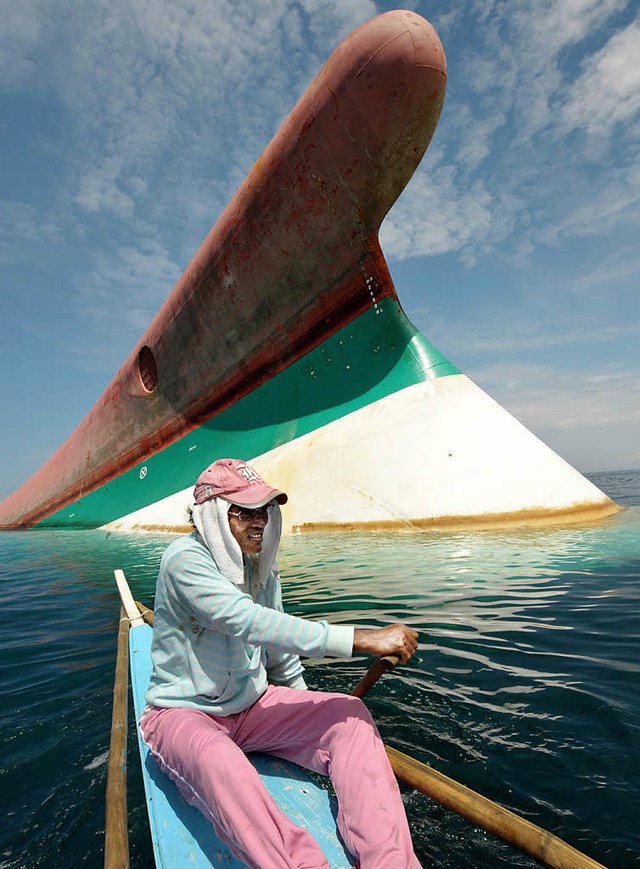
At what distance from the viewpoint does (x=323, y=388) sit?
1155cm

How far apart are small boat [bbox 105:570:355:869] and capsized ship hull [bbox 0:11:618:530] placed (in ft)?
23.4

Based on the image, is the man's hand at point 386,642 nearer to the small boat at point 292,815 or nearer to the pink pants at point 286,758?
the small boat at point 292,815

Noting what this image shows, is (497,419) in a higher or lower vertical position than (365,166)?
lower

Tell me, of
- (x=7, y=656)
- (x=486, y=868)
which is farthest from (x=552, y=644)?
(x=7, y=656)

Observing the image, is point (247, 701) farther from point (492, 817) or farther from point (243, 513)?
point (492, 817)

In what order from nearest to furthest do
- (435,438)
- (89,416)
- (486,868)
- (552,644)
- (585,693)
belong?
(486,868), (585,693), (552,644), (435,438), (89,416)

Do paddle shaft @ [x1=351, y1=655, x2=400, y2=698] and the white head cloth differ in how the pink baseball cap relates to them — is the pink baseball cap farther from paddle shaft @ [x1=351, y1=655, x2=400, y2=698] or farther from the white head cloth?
paddle shaft @ [x1=351, y1=655, x2=400, y2=698]

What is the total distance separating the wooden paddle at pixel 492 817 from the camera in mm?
1503

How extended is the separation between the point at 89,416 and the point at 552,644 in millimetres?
17914

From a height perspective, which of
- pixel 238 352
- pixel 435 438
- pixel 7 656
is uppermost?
pixel 238 352

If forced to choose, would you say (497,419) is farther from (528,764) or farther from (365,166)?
(528,764)

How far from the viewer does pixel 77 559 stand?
34.3 ft

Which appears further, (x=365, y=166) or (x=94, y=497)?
(x=94, y=497)

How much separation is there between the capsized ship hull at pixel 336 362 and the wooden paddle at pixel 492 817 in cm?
717
